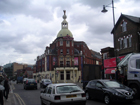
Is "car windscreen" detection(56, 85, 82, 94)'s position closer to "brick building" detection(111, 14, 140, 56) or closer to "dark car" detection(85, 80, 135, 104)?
"dark car" detection(85, 80, 135, 104)

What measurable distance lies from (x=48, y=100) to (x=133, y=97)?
198 inches

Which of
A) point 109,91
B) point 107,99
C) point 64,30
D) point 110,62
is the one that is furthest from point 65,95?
point 64,30

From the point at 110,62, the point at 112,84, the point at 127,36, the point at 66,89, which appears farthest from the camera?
the point at 110,62

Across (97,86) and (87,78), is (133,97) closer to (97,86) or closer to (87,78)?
(97,86)

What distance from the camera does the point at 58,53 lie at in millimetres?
60125

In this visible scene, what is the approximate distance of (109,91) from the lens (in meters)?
10.4

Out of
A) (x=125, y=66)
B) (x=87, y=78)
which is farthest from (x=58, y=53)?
(x=125, y=66)

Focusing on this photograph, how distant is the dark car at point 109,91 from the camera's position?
991 centimetres

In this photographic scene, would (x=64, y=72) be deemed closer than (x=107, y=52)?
No

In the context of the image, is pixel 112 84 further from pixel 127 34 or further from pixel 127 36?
pixel 127 34

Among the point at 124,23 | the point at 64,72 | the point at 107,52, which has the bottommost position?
the point at 64,72

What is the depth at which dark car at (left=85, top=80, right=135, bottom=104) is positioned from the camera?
9.91 m

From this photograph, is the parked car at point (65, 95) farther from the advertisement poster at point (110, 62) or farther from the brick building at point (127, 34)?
the advertisement poster at point (110, 62)

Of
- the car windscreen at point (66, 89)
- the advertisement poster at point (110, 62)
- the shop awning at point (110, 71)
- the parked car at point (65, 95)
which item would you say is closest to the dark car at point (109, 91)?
the parked car at point (65, 95)
